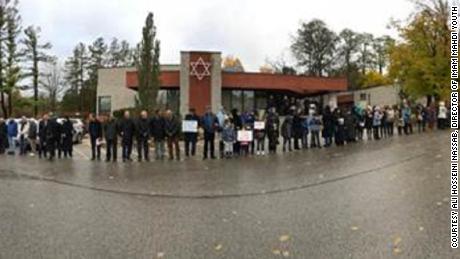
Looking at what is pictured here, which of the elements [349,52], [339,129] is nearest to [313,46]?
[349,52]

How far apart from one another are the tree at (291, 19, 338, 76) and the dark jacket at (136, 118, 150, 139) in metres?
68.0

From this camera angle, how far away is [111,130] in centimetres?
2527

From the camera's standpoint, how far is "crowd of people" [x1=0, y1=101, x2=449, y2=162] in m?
25.4

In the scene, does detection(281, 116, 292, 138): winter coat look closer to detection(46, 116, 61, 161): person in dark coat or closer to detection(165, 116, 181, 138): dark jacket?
detection(165, 116, 181, 138): dark jacket

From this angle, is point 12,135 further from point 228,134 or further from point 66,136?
point 228,134

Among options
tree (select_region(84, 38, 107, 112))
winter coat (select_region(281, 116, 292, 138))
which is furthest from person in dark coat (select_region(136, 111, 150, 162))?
tree (select_region(84, 38, 107, 112))

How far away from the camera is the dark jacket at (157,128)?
25266mm

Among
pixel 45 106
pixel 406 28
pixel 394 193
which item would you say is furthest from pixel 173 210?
pixel 45 106

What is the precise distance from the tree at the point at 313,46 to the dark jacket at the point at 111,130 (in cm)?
6793

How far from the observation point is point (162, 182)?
1822cm

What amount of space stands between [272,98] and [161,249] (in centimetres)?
4878

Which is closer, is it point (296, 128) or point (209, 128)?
point (209, 128)

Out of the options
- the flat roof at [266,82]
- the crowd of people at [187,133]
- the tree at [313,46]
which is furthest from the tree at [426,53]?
the tree at [313,46]

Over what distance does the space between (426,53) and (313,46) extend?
40853 mm
